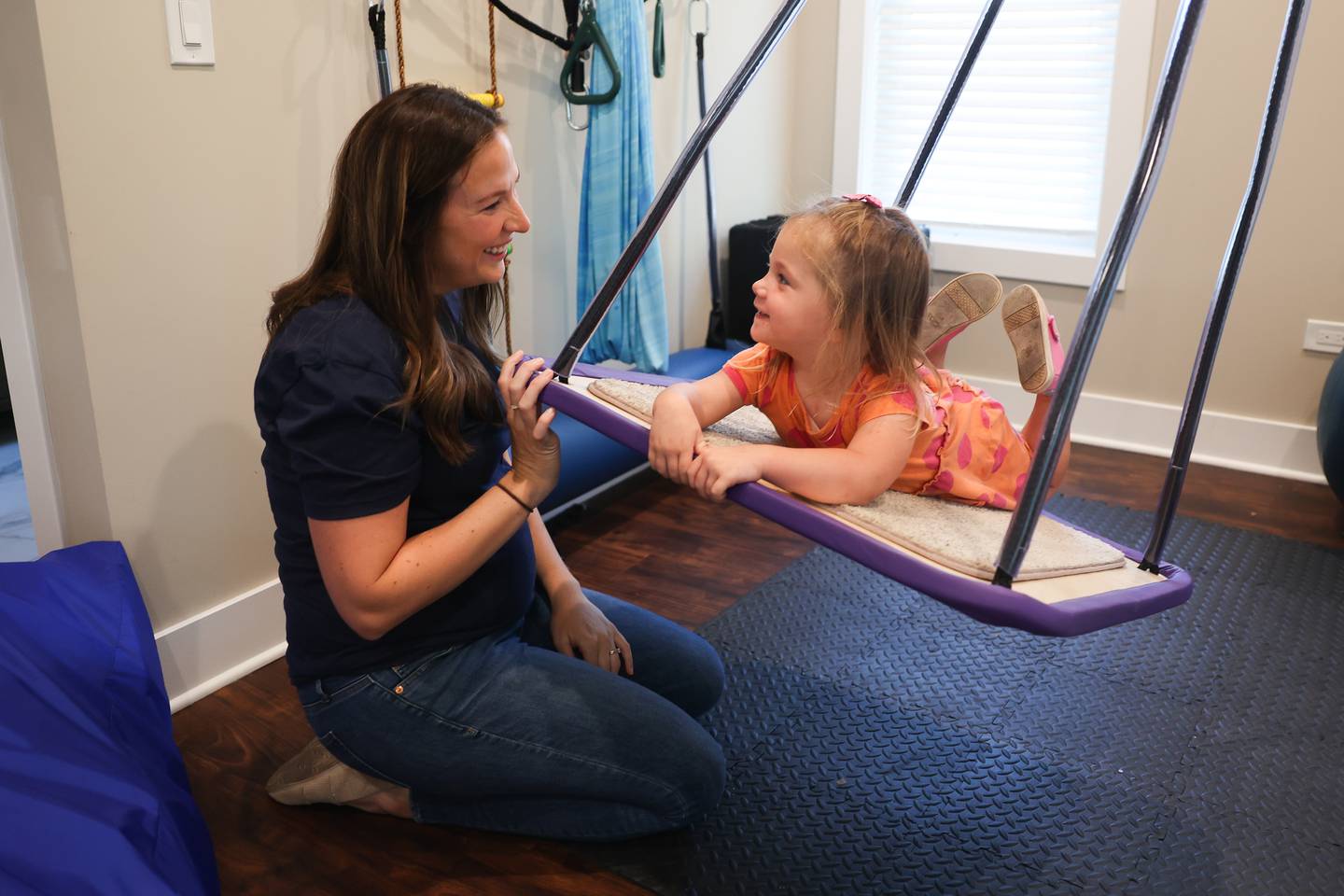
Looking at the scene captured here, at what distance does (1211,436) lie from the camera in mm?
3420

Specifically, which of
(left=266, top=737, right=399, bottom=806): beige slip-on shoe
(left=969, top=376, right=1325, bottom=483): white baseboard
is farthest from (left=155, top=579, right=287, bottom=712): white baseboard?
(left=969, top=376, right=1325, bottom=483): white baseboard

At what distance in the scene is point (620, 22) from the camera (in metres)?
2.72

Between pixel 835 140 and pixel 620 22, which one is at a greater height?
pixel 620 22

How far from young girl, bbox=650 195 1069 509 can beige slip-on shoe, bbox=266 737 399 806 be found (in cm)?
67

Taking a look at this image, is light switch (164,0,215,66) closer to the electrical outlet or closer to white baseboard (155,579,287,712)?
white baseboard (155,579,287,712)

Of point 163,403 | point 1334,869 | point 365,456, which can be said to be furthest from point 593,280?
point 1334,869

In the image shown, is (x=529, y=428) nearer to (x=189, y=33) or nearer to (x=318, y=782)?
(x=318, y=782)

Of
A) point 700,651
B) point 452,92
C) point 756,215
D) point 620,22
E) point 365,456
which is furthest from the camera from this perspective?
point 756,215

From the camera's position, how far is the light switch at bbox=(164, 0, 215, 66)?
1856mm

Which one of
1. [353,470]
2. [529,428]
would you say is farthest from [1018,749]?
[353,470]

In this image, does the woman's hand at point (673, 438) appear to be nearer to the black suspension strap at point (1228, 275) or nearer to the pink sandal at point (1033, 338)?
the pink sandal at point (1033, 338)

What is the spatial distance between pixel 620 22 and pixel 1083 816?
6.64 ft

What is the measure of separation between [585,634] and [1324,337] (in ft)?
8.34

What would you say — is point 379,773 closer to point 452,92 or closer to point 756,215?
point 452,92
